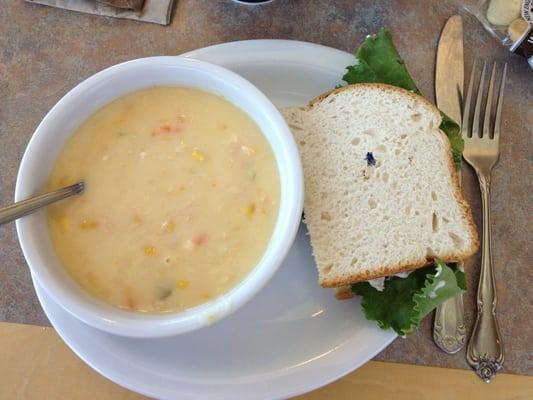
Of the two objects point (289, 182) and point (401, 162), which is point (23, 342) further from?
point (401, 162)

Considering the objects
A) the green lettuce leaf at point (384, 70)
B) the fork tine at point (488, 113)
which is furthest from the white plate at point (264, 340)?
the fork tine at point (488, 113)

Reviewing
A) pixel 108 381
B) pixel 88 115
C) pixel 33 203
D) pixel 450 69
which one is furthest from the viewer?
pixel 450 69

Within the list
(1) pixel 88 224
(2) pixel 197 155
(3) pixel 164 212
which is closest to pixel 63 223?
(1) pixel 88 224

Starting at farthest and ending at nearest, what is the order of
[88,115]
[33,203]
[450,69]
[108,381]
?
1. [450,69]
2. [108,381]
3. [88,115]
4. [33,203]

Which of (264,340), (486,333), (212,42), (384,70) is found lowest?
(264,340)

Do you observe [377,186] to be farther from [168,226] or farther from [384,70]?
[168,226]

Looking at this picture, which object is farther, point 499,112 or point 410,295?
point 499,112

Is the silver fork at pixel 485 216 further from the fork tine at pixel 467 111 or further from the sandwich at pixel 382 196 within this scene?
the sandwich at pixel 382 196
